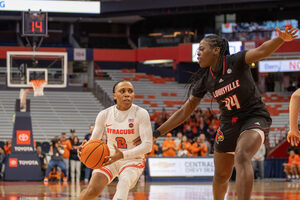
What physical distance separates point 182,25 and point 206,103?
10535mm

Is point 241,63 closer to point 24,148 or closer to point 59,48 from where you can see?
point 24,148

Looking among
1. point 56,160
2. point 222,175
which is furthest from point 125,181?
point 56,160

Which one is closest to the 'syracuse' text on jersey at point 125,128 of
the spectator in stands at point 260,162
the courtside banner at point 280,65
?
the spectator in stands at point 260,162

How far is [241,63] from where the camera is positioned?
6.11m

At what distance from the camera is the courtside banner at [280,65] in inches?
1231

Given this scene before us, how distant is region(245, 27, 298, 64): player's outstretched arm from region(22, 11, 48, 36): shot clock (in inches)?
603

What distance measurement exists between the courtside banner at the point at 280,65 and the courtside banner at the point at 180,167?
1354cm

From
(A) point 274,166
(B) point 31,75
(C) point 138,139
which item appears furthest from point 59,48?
(C) point 138,139

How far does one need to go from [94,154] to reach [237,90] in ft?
5.80

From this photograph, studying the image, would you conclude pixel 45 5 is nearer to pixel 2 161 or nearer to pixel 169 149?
pixel 2 161

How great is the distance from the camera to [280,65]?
3166 cm

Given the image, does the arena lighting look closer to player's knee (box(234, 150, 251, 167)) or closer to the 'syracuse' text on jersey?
the 'syracuse' text on jersey

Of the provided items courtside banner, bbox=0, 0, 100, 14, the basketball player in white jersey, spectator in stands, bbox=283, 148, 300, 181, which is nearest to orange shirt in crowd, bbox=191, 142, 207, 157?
spectator in stands, bbox=283, 148, 300, 181

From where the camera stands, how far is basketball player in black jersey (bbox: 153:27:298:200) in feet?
18.8
